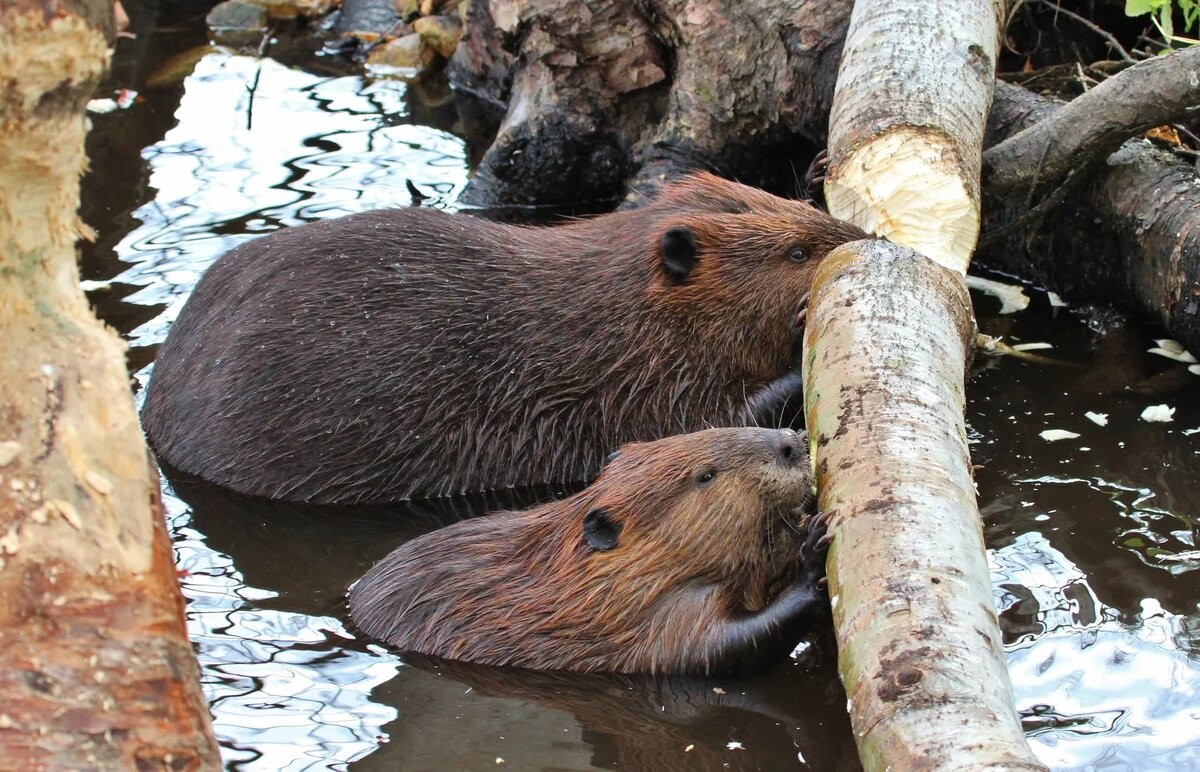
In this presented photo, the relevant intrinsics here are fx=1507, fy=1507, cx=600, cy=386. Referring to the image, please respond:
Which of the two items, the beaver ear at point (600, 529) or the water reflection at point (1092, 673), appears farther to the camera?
the beaver ear at point (600, 529)

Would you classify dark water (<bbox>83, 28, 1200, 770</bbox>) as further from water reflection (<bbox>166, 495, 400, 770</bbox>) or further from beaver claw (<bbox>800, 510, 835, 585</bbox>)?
beaver claw (<bbox>800, 510, 835, 585</bbox>)

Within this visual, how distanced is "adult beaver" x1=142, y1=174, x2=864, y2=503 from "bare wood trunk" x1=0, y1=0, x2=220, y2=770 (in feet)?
8.49

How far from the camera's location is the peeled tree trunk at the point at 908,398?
8.95ft

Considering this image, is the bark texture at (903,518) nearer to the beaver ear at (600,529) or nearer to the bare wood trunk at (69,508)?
the beaver ear at (600,529)

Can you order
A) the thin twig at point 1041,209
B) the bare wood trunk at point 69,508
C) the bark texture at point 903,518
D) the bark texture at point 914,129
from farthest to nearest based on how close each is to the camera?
1. the thin twig at point 1041,209
2. the bark texture at point 914,129
3. the bark texture at point 903,518
4. the bare wood trunk at point 69,508

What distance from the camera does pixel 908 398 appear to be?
11.5 ft

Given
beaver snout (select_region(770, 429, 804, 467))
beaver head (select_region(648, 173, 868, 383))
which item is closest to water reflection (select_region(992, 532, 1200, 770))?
beaver snout (select_region(770, 429, 804, 467))

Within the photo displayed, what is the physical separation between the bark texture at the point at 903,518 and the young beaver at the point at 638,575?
305mm

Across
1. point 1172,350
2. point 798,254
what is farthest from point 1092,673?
point 1172,350

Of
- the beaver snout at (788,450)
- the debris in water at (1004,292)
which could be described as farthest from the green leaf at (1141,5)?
the beaver snout at (788,450)

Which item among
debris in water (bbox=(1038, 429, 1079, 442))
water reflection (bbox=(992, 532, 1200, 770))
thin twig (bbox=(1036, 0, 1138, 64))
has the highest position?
thin twig (bbox=(1036, 0, 1138, 64))

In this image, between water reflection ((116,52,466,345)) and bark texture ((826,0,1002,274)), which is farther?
water reflection ((116,52,466,345))

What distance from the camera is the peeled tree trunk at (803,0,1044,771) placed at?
273cm

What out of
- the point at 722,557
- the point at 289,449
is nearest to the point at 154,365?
the point at 289,449
